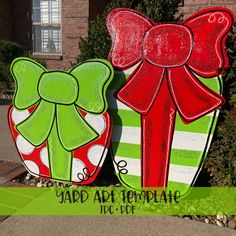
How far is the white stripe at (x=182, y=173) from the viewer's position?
3072 millimetres

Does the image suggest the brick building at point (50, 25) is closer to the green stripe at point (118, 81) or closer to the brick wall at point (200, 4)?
the brick wall at point (200, 4)

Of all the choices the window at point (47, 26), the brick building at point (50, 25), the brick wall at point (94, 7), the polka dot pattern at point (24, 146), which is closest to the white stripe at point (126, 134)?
the polka dot pattern at point (24, 146)

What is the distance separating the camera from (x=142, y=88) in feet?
10.2

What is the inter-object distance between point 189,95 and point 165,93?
23 centimetres

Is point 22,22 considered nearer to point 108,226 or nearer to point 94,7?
point 94,7

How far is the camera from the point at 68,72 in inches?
128

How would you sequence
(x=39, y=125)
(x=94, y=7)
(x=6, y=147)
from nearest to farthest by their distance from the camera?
(x=39, y=125) → (x=6, y=147) → (x=94, y=7)

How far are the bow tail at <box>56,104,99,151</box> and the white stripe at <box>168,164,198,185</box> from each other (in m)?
0.83

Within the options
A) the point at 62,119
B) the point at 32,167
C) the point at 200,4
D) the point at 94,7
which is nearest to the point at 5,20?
the point at 94,7

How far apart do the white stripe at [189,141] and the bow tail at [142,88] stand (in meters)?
0.40

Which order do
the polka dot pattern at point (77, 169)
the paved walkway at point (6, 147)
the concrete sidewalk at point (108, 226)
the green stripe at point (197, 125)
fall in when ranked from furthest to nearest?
the paved walkway at point (6, 147)
the polka dot pattern at point (77, 169)
the green stripe at point (197, 125)
the concrete sidewalk at point (108, 226)

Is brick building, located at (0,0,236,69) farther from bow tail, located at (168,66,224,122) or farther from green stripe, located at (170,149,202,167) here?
green stripe, located at (170,149,202,167)

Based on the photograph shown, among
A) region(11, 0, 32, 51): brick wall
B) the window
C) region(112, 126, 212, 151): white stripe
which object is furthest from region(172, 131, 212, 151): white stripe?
region(11, 0, 32, 51): brick wall

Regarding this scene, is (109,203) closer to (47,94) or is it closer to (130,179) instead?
(130,179)
